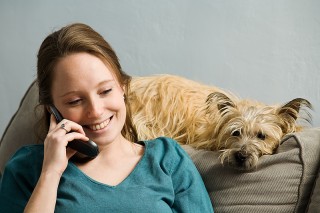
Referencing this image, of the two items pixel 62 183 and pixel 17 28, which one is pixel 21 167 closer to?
pixel 62 183

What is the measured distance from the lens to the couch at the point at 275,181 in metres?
1.40

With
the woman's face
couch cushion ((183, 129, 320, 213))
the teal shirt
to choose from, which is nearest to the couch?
couch cushion ((183, 129, 320, 213))

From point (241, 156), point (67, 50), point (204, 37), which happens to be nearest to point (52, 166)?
point (67, 50)

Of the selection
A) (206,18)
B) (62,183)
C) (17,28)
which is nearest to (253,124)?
(206,18)

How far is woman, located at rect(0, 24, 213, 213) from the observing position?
1269 mm

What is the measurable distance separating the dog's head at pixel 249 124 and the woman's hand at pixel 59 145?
1.70ft

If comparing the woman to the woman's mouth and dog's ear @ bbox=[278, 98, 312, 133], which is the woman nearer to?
the woman's mouth

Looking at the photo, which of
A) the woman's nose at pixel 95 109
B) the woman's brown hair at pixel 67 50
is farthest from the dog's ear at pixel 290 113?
the woman's nose at pixel 95 109

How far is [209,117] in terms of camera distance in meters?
1.90

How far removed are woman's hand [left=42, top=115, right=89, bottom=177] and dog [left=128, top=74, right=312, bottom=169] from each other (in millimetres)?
512

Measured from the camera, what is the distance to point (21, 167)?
1.35m

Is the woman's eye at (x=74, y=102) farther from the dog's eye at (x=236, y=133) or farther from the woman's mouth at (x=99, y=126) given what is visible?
the dog's eye at (x=236, y=133)

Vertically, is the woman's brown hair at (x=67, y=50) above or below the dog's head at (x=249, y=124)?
above

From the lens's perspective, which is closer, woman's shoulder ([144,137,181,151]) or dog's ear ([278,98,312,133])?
woman's shoulder ([144,137,181,151])
